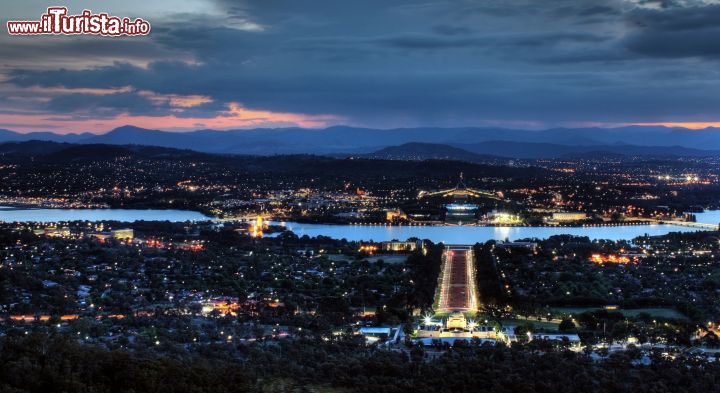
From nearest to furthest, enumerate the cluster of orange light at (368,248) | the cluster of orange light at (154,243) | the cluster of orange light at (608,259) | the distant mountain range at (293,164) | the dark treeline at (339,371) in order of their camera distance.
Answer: the dark treeline at (339,371)
the cluster of orange light at (608,259)
the cluster of orange light at (368,248)
the cluster of orange light at (154,243)
the distant mountain range at (293,164)

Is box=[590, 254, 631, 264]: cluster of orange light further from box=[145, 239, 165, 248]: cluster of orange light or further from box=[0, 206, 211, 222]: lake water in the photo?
box=[0, 206, 211, 222]: lake water

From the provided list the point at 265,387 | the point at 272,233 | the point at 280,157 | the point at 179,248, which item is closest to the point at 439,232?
the point at 272,233

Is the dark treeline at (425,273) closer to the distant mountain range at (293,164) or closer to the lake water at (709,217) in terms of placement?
the lake water at (709,217)

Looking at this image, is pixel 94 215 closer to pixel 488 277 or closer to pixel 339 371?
pixel 488 277

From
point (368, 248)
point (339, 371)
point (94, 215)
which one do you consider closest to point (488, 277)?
point (368, 248)

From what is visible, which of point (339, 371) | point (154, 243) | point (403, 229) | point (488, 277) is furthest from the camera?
point (403, 229)

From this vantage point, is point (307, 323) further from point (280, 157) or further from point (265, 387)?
point (280, 157)

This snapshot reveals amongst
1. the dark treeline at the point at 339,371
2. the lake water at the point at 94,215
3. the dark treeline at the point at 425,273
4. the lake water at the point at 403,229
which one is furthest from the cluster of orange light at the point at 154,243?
the dark treeline at the point at 339,371
